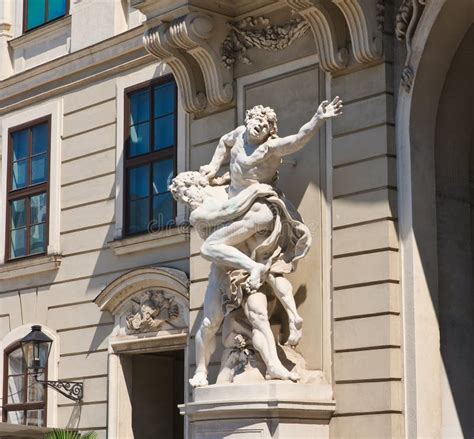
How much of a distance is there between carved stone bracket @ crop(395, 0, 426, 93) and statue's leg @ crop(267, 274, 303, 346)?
220cm

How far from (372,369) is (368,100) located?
102 inches

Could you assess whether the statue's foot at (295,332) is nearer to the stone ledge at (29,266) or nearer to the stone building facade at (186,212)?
the stone building facade at (186,212)

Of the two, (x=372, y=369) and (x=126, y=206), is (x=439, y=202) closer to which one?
(x=372, y=369)

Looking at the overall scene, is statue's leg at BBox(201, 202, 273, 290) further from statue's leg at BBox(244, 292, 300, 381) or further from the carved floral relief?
the carved floral relief

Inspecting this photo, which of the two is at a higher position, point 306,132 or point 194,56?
point 194,56

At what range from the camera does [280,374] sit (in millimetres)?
13031

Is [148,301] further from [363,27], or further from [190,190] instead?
[363,27]

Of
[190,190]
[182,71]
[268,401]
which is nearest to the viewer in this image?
[268,401]

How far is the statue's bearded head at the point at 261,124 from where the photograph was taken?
44.2 ft

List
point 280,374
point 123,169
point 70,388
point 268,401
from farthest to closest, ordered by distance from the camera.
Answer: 1. point 70,388
2. point 123,169
3. point 280,374
4. point 268,401

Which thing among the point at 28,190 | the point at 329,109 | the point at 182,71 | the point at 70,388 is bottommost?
the point at 70,388

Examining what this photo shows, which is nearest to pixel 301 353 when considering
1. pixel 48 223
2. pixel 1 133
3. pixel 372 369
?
pixel 372 369

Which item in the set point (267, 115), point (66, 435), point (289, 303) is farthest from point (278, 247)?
point (66, 435)

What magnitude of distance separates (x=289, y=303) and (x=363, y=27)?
2.74m
